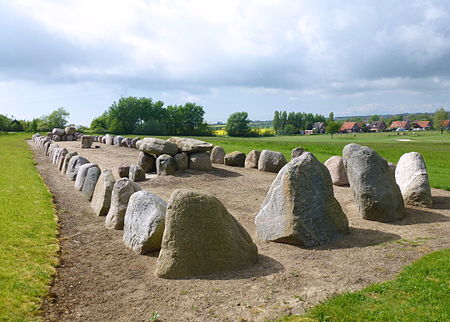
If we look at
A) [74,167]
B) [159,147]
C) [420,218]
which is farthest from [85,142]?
[420,218]

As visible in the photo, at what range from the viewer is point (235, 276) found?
6559 millimetres

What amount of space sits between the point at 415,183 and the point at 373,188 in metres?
2.38

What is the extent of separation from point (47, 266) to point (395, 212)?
8736 mm

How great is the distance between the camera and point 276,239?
27.5 feet

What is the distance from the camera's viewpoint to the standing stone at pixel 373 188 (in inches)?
398

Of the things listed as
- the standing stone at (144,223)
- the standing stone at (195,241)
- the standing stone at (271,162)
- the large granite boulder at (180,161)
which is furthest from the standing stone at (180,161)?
the standing stone at (195,241)

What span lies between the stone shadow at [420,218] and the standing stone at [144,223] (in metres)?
6.27

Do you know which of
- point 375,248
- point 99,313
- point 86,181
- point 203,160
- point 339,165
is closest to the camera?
point 99,313

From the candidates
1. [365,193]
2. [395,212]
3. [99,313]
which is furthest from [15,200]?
[395,212]

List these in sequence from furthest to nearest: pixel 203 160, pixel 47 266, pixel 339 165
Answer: pixel 203 160 < pixel 339 165 < pixel 47 266

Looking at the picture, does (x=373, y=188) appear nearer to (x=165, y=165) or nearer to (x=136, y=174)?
(x=165, y=165)

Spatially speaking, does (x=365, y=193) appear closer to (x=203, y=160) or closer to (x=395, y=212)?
(x=395, y=212)

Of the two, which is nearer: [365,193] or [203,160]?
[365,193]

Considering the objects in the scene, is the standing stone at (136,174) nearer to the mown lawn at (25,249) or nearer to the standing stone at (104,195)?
the mown lawn at (25,249)
